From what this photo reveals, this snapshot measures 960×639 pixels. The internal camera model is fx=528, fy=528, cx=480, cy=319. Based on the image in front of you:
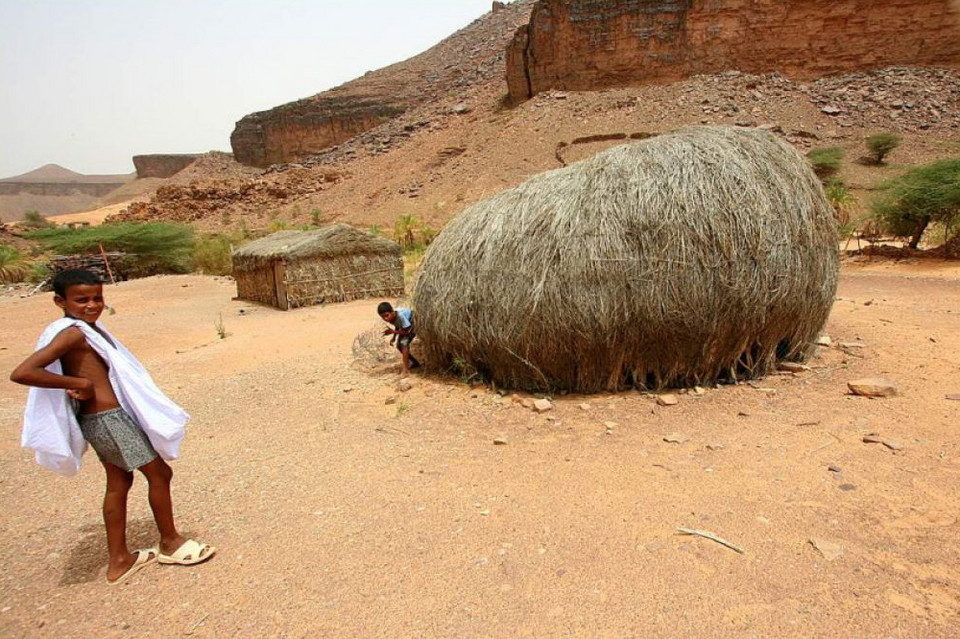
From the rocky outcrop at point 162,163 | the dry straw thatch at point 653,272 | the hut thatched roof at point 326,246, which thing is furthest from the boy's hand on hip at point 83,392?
the rocky outcrop at point 162,163

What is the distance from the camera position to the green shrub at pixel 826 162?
23422 millimetres

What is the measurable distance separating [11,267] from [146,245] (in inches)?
161

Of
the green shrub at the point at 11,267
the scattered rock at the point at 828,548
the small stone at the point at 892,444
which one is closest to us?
the scattered rock at the point at 828,548

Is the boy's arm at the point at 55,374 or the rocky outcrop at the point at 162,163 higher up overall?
the rocky outcrop at the point at 162,163

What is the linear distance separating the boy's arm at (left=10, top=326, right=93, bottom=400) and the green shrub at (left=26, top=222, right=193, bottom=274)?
64.5ft

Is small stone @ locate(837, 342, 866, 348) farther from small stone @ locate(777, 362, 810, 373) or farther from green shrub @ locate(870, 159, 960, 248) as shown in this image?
green shrub @ locate(870, 159, 960, 248)

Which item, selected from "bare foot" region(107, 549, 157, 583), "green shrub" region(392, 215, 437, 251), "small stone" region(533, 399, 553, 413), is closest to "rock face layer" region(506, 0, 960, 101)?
"green shrub" region(392, 215, 437, 251)

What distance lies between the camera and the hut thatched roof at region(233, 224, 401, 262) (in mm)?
10828

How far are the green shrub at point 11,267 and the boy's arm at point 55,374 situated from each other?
67.9 ft

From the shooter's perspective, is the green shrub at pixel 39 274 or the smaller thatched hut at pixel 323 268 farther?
the green shrub at pixel 39 274

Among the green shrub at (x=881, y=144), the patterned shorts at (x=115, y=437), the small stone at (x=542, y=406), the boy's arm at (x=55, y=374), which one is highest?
the green shrub at (x=881, y=144)

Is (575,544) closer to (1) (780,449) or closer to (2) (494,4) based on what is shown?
(1) (780,449)

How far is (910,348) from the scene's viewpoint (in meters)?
5.40

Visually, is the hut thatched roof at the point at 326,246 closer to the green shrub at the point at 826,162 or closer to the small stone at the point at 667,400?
the small stone at the point at 667,400
